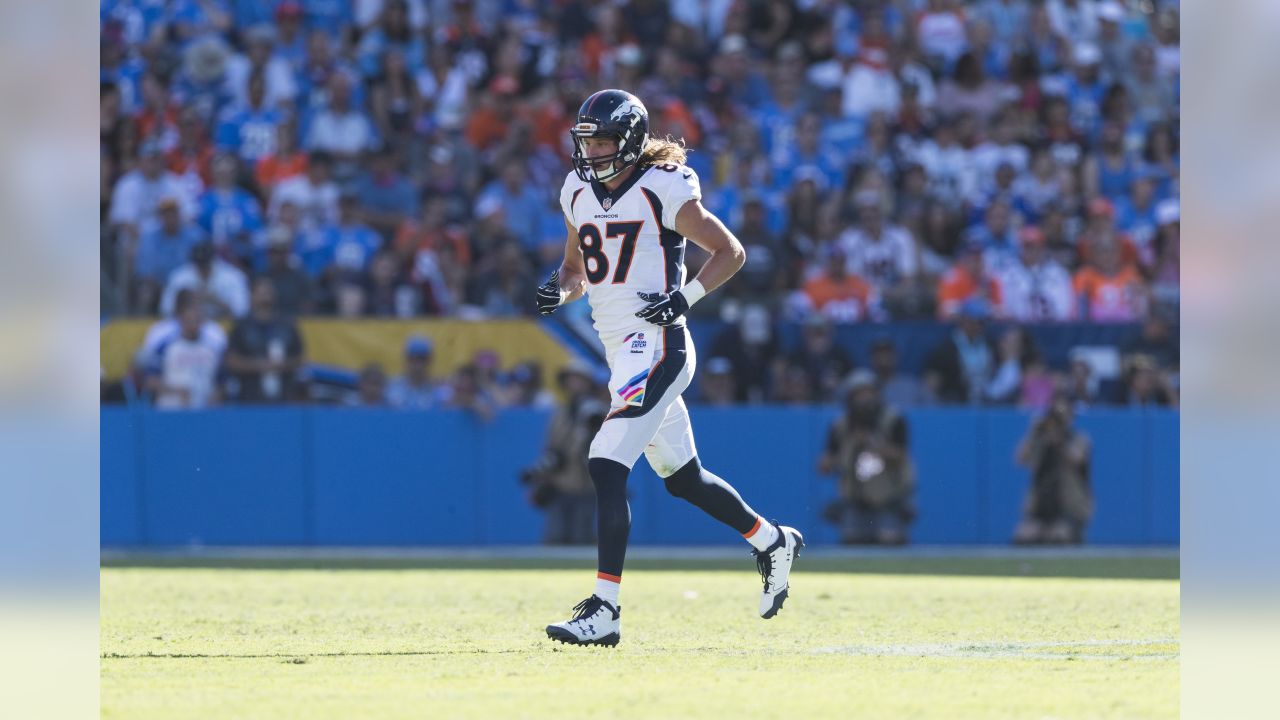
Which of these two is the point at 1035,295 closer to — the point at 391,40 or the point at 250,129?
the point at 391,40

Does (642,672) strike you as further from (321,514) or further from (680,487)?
(321,514)

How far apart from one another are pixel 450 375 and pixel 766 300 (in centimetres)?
281

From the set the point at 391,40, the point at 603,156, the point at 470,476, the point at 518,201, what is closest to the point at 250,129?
the point at 391,40

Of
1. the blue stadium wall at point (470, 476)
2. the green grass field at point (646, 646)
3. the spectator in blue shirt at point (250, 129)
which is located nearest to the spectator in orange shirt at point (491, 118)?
the spectator in blue shirt at point (250, 129)

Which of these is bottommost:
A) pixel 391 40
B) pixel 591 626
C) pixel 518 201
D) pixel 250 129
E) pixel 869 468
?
pixel 591 626

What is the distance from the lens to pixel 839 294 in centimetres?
1622

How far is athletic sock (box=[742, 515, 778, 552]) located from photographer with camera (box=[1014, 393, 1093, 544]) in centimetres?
719

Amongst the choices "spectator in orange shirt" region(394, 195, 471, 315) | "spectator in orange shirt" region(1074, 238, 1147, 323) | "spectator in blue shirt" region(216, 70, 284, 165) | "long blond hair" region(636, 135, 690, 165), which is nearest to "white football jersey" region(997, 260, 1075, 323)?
"spectator in orange shirt" region(1074, 238, 1147, 323)

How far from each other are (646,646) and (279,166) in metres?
10.8

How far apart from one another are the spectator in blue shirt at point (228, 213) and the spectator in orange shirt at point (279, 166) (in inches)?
10.9

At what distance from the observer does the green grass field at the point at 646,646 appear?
610 centimetres

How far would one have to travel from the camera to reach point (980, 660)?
7.38 m

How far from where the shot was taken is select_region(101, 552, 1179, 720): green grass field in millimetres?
6098
